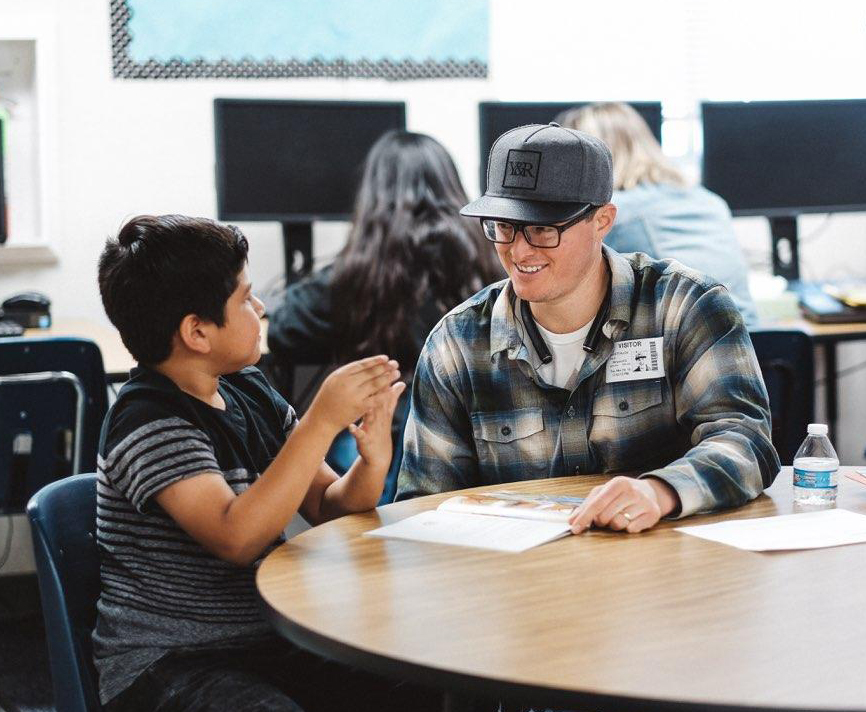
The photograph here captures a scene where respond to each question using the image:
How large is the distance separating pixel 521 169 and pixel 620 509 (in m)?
0.56

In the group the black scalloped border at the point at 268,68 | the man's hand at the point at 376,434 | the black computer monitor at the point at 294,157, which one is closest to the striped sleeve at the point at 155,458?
the man's hand at the point at 376,434

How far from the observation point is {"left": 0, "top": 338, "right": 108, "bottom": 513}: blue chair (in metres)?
2.57

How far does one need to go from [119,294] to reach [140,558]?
34 cm

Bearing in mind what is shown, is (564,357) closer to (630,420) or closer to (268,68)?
(630,420)

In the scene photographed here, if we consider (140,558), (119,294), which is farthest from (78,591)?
(119,294)

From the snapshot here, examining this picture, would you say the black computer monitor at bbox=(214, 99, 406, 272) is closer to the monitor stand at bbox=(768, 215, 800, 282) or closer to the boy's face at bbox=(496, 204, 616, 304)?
the monitor stand at bbox=(768, 215, 800, 282)

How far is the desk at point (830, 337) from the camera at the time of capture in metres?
3.40

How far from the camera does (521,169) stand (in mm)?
1791

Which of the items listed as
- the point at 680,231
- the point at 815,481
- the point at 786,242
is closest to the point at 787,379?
the point at 680,231

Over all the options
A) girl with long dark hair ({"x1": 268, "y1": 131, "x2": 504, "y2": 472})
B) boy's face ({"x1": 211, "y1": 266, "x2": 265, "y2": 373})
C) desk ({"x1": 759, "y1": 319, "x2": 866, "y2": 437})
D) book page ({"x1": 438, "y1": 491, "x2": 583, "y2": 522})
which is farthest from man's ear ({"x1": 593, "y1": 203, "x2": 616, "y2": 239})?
desk ({"x1": 759, "y1": 319, "x2": 866, "y2": 437})

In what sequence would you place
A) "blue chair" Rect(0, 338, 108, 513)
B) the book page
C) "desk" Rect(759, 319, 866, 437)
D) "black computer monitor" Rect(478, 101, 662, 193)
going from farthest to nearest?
"black computer monitor" Rect(478, 101, 662, 193) → "desk" Rect(759, 319, 866, 437) → "blue chair" Rect(0, 338, 108, 513) → the book page

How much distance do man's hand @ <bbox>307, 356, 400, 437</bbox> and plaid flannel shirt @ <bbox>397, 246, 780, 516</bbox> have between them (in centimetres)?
37

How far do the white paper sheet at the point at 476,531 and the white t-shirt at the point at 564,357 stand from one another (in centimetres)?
37

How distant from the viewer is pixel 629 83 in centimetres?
422
